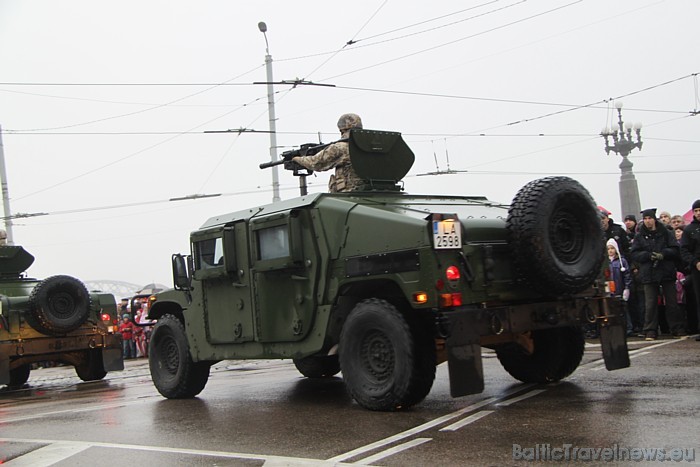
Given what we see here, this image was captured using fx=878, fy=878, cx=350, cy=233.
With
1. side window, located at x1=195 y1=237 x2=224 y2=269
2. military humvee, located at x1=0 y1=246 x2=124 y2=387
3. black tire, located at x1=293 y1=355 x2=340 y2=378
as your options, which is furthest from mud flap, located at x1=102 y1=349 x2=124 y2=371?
side window, located at x1=195 y1=237 x2=224 y2=269

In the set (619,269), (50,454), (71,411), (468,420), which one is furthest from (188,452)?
(619,269)

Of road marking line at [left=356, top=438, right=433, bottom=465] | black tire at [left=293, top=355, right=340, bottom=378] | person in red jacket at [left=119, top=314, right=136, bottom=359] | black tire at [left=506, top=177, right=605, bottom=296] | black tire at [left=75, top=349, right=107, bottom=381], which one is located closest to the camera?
road marking line at [left=356, top=438, right=433, bottom=465]

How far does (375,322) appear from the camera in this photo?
25.2 feet

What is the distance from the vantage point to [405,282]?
7520mm

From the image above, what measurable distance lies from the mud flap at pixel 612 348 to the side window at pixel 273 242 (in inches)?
124

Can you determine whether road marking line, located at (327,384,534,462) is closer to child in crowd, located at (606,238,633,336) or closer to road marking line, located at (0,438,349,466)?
road marking line, located at (0,438,349,466)

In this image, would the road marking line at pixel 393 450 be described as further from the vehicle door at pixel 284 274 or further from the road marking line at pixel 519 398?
the vehicle door at pixel 284 274

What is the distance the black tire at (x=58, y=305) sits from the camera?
49.8 ft

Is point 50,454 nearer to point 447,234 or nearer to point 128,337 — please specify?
point 447,234

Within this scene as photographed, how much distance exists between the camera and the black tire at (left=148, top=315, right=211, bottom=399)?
10570mm

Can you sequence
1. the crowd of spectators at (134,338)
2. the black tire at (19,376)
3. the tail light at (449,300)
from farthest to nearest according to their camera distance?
the crowd of spectators at (134,338) → the black tire at (19,376) → the tail light at (449,300)

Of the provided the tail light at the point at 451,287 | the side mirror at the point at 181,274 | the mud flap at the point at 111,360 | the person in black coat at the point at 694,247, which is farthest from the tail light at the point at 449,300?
the mud flap at the point at 111,360

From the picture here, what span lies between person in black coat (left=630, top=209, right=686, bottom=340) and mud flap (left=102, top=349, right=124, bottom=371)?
30.5 feet

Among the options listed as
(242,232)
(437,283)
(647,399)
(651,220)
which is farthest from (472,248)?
(651,220)
